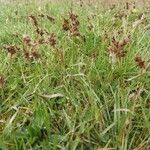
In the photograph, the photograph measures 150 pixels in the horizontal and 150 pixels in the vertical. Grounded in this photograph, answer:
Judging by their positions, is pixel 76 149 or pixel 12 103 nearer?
pixel 76 149

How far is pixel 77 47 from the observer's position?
3.29 m

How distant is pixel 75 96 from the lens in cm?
249

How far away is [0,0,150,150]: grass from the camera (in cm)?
211

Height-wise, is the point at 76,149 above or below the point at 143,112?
below

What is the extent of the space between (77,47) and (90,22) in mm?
754

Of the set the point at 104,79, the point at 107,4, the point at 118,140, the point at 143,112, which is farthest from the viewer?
the point at 107,4

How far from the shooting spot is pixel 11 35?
4.20 m

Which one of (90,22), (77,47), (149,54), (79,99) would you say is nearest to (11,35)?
(90,22)

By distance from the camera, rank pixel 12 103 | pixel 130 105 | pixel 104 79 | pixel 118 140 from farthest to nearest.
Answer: pixel 104 79 → pixel 12 103 → pixel 130 105 → pixel 118 140

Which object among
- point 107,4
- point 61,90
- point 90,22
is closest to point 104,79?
point 61,90

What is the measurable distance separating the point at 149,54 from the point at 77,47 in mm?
Answer: 585

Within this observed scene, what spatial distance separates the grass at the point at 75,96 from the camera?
2.11 meters

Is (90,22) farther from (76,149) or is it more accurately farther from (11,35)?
(76,149)

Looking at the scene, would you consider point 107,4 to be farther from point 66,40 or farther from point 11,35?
point 66,40
